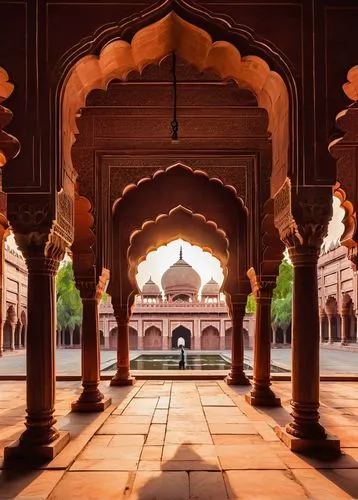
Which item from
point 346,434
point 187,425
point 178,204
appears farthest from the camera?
point 178,204

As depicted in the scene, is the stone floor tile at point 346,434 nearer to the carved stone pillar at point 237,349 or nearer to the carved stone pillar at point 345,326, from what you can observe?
the carved stone pillar at point 237,349

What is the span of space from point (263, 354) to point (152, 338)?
2933 centimetres

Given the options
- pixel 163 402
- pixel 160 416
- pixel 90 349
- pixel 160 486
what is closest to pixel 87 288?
pixel 90 349

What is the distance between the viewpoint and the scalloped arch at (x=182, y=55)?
5055 millimetres

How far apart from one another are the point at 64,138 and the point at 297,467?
142 inches

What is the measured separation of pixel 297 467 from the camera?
469 centimetres

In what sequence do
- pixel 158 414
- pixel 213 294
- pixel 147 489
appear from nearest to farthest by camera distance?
pixel 147 489 → pixel 158 414 → pixel 213 294

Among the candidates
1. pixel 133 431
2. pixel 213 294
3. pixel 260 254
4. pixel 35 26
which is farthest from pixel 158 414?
pixel 213 294

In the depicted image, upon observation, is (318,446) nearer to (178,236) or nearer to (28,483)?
(28,483)

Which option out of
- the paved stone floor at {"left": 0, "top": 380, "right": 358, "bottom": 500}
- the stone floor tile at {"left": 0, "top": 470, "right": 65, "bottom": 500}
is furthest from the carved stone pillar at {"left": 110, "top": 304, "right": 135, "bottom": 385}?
the stone floor tile at {"left": 0, "top": 470, "right": 65, "bottom": 500}

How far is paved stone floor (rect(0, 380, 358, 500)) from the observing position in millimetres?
4129

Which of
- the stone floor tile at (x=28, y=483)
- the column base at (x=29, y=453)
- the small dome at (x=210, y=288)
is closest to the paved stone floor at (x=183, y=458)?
the stone floor tile at (x=28, y=483)

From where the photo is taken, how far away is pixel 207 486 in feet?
13.9

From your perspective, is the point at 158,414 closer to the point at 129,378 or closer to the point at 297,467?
the point at 297,467
